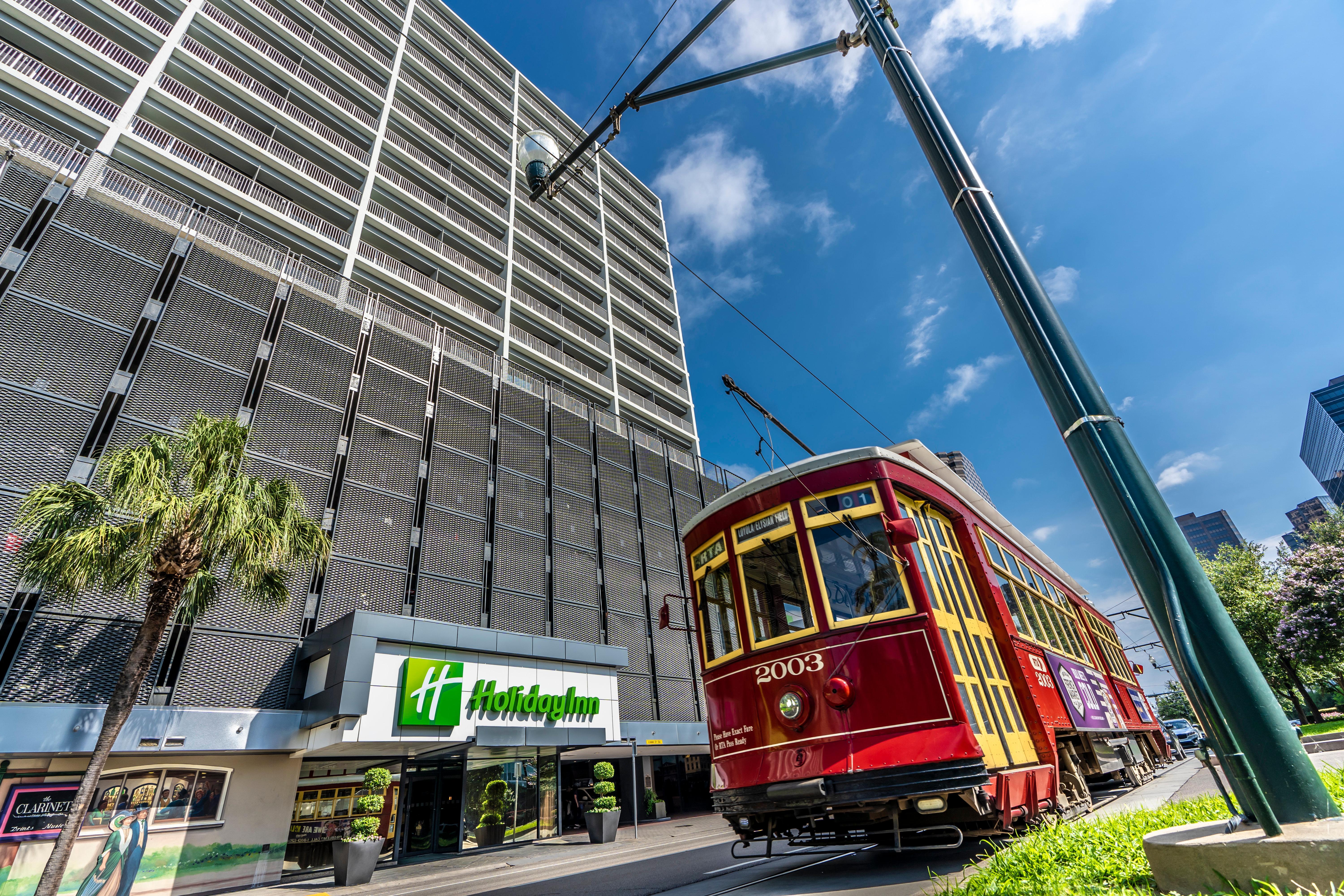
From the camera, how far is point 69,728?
481 inches

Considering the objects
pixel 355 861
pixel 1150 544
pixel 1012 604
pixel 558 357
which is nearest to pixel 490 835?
pixel 355 861

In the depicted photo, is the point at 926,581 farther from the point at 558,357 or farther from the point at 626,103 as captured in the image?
the point at 558,357

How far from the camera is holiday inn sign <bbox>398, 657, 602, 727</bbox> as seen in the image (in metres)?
15.7

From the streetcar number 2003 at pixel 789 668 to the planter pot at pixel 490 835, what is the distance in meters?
14.5

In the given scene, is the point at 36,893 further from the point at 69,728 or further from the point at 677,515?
the point at 677,515

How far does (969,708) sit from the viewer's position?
5992mm

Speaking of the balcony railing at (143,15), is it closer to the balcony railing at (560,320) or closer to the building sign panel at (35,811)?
the balcony railing at (560,320)

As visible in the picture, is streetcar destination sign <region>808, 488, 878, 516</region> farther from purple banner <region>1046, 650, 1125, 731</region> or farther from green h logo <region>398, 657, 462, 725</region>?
green h logo <region>398, 657, 462, 725</region>

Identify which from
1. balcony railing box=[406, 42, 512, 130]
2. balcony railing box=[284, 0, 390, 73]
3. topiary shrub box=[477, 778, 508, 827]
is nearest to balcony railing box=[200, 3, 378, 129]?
balcony railing box=[284, 0, 390, 73]

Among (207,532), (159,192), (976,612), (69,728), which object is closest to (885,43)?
(976,612)

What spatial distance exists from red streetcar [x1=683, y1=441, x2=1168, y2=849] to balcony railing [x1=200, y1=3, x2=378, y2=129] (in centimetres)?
3369

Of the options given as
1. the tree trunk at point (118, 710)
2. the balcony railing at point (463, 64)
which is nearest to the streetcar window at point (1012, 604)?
the tree trunk at point (118, 710)

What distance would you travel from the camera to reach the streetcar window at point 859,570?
640 cm

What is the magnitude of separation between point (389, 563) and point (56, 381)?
919 cm
